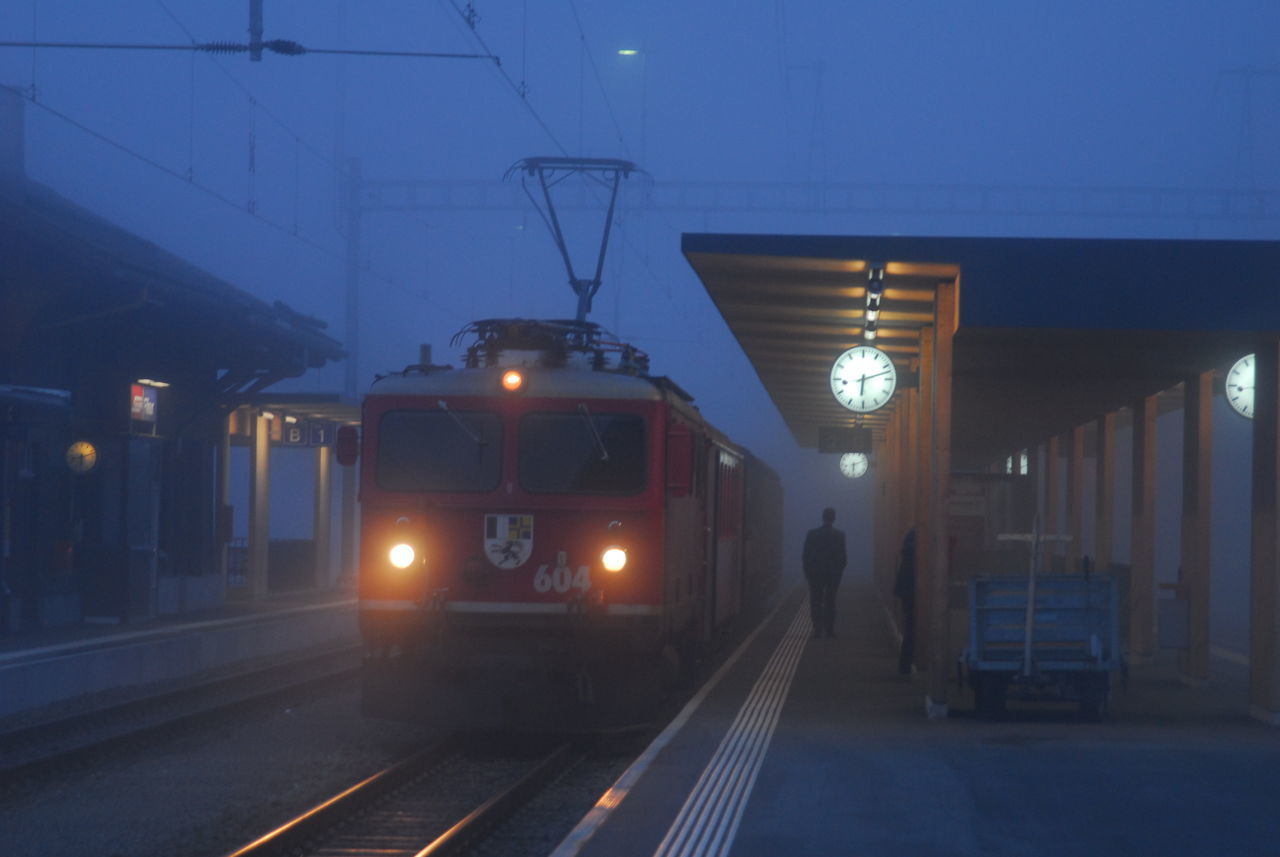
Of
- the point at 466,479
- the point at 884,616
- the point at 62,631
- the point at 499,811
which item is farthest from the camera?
the point at 884,616

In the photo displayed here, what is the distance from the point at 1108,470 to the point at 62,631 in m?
14.1

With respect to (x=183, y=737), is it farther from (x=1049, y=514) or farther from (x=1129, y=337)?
(x=1049, y=514)

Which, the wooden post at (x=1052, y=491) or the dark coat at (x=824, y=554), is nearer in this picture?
the dark coat at (x=824, y=554)

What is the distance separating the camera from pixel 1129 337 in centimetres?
1255

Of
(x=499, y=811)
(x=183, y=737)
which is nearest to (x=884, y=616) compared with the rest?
(x=183, y=737)

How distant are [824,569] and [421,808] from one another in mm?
11454

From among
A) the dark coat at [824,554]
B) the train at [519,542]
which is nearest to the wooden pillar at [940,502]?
the train at [519,542]

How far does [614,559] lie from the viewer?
11.2 metres

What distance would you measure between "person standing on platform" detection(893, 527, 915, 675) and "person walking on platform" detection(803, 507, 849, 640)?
3873 millimetres

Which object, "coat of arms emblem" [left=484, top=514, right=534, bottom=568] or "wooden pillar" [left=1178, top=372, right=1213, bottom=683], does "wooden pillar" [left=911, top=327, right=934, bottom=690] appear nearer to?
"wooden pillar" [left=1178, top=372, right=1213, bottom=683]

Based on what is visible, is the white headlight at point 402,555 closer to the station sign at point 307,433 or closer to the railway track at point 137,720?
the railway track at point 137,720

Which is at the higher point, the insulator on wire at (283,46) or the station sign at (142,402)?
the insulator on wire at (283,46)

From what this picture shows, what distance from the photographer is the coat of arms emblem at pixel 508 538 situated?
440 inches

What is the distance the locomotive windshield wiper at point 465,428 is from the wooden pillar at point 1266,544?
6098 millimetres
